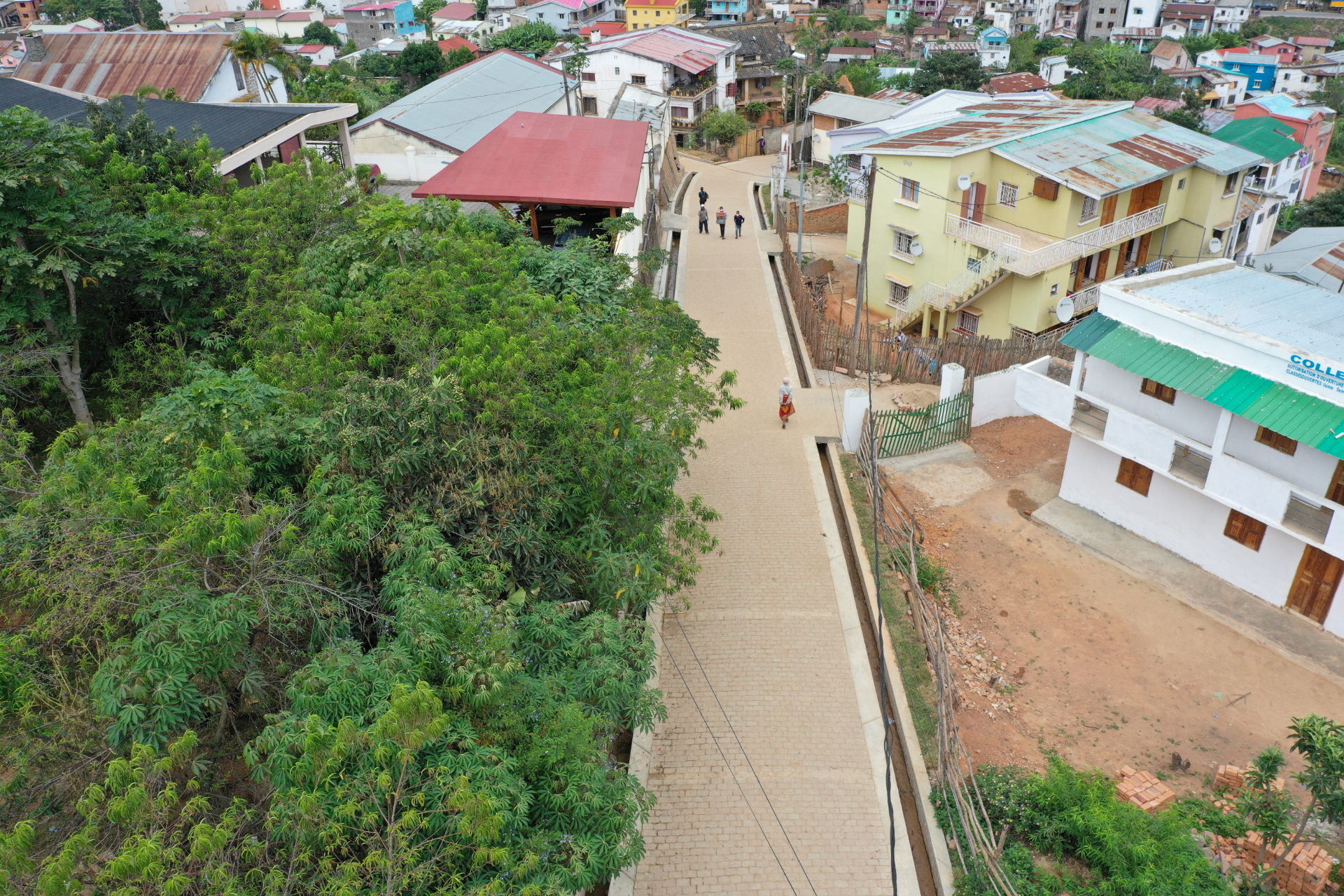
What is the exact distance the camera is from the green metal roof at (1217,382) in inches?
546

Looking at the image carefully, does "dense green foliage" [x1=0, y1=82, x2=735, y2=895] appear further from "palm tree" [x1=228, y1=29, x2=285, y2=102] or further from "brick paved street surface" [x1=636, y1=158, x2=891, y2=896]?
"palm tree" [x1=228, y1=29, x2=285, y2=102]

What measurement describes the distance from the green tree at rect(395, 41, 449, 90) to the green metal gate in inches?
2469

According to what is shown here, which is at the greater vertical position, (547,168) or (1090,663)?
(547,168)

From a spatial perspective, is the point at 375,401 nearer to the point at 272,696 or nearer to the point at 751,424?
the point at 272,696

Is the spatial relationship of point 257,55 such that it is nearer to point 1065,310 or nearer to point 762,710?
point 1065,310

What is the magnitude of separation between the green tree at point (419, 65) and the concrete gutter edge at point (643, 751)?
67136mm

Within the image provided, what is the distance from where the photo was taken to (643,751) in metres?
11.8

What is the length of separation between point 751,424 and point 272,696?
44.5 ft

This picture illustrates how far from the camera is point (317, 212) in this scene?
53.1 feet

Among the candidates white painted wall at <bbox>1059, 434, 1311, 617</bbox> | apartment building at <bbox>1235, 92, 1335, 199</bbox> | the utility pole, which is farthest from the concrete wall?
apartment building at <bbox>1235, 92, 1335, 199</bbox>

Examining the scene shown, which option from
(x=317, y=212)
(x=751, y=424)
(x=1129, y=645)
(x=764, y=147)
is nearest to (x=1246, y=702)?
(x=1129, y=645)

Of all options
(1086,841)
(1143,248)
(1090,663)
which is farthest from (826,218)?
(1086,841)

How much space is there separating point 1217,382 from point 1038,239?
43.3ft

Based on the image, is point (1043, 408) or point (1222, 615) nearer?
point (1222, 615)
